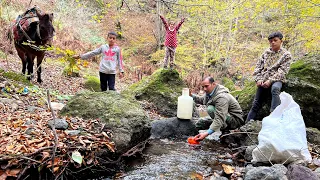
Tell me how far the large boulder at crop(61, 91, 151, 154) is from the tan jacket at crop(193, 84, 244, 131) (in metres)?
1.21

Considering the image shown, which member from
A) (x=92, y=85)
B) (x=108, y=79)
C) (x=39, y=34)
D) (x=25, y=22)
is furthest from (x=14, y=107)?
(x=92, y=85)

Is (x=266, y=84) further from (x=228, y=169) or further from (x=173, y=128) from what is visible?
(x=228, y=169)

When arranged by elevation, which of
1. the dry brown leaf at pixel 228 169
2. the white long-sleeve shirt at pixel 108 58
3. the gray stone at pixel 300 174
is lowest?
the dry brown leaf at pixel 228 169

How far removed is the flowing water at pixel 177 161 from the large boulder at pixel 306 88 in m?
1.68

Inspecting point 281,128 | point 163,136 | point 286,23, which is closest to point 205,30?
point 286,23

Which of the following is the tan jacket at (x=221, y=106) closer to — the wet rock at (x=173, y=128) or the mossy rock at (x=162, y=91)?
the wet rock at (x=173, y=128)

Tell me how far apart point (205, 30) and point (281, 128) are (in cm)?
1261

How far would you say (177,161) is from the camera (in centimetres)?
382

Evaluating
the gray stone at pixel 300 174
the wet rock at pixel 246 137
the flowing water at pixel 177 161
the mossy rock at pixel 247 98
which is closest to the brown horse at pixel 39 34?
the flowing water at pixel 177 161

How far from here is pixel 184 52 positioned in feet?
47.9

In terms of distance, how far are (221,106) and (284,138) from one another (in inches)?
55.7

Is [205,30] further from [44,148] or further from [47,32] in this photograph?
[44,148]

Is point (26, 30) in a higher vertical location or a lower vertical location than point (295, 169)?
higher

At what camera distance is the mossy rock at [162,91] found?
7.00 meters
